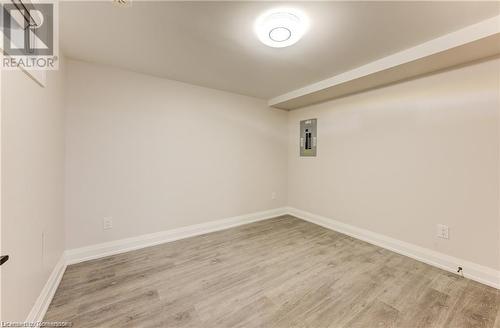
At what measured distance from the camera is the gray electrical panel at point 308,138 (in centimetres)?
352

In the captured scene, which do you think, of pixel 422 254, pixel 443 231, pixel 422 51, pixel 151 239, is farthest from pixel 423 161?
pixel 151 239

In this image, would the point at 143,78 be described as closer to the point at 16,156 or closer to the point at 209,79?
the point at 209,79

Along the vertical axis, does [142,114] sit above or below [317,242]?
above

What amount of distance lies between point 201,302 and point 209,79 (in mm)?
2550

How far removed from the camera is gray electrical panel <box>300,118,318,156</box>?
139 inches

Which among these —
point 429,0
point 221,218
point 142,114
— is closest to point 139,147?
point 142,114

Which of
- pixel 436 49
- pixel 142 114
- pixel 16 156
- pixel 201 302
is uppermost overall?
pixel 436 49

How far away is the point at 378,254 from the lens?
237cm

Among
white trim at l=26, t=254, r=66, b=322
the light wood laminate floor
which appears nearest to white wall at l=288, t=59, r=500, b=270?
the light wood laminate floor

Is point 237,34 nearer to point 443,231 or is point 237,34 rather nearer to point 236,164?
point 236,164

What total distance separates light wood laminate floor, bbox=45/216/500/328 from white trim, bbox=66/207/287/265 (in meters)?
0.11

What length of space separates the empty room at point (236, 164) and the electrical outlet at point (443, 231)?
0.4 inches

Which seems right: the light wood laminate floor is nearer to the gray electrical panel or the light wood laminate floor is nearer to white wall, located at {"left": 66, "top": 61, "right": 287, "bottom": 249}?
white wall, located at {"left": 66, "top": 61, "right": 287, "bottom": 249}

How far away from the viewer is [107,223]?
2.34 meters
